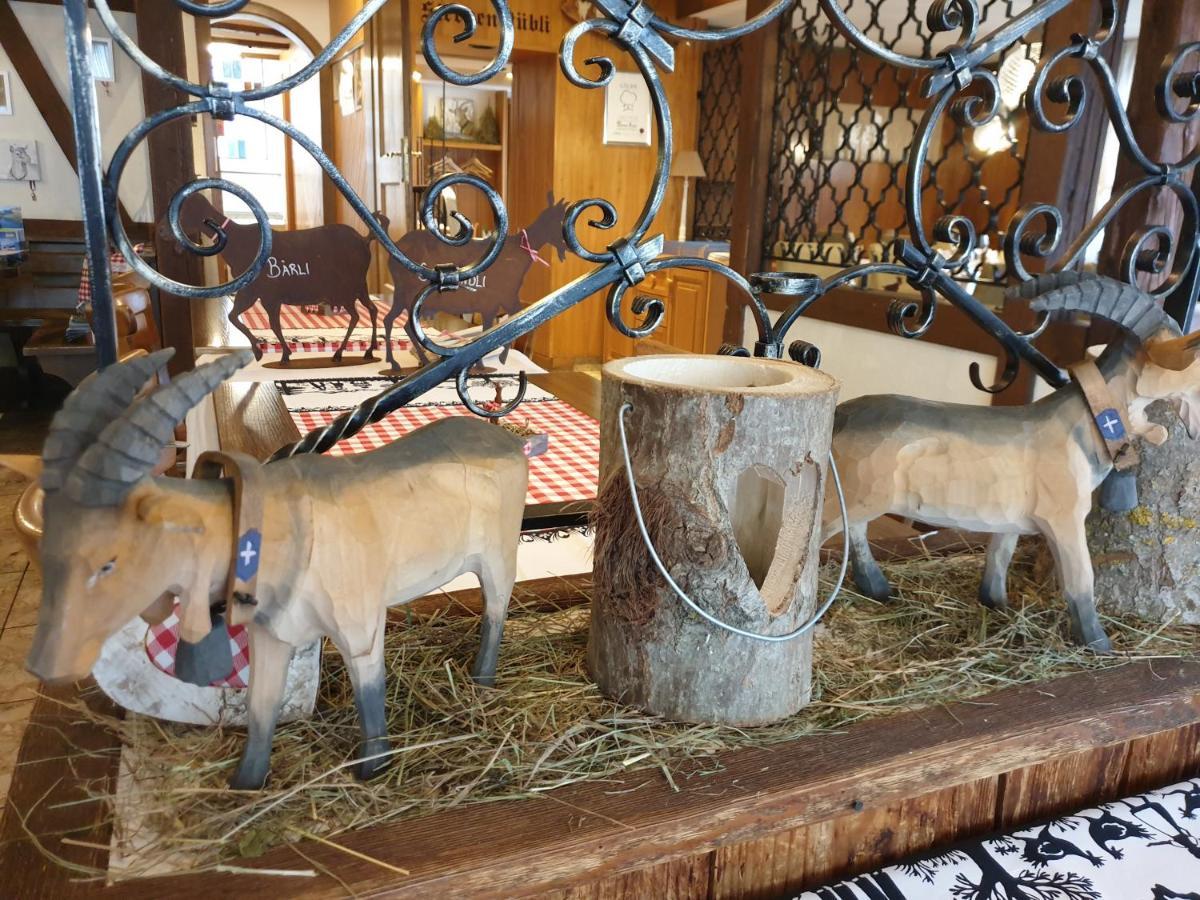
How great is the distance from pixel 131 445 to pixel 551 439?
1323mm

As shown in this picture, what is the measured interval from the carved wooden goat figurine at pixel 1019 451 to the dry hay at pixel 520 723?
136mm

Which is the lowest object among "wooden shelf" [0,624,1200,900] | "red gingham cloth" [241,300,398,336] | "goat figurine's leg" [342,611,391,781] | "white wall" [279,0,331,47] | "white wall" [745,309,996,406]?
"wooden shelf" [0,624,1200,900]

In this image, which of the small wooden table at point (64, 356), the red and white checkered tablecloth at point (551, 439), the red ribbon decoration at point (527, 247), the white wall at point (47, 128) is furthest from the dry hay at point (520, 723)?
the white wall at point (47, 128)

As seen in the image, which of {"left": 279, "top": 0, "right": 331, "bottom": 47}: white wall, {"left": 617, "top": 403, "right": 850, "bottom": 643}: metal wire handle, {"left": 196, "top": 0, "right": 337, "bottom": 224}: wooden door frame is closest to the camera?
{"left": 617, "top": 403, "right": 850, "bottom": 643}: metal wire handle

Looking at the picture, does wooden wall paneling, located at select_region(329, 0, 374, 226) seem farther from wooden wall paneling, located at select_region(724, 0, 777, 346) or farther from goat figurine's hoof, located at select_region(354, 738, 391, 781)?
goat figurine's hoof, located at select_region(354, 738, 391, 781)

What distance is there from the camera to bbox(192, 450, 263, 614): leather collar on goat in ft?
1.78

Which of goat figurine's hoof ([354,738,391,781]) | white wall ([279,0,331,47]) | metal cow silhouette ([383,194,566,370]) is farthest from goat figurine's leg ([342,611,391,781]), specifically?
white wall ([279,0,331,47])

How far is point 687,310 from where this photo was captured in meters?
4.69

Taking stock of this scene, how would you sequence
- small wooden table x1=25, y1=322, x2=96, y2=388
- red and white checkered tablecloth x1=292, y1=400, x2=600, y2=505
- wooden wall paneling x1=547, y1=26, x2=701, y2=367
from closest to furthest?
red and white checkered tablecloth x1=292, y1=400, x2=600, y2=505, small wooden table x1=25, y1=322, x2=96, y2=388, wooden wall paneling x1=547, y1=26, x2=701, y2=367

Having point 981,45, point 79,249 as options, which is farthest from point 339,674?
point 79,249

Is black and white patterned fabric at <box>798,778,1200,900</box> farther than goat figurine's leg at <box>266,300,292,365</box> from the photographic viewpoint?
No

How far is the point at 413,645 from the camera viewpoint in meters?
0.85

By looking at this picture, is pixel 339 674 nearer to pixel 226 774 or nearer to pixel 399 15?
pixel 226 774

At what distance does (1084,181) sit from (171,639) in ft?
5.01
